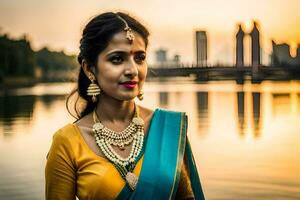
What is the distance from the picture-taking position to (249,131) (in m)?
20.8

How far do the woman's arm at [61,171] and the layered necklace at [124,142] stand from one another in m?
0.10

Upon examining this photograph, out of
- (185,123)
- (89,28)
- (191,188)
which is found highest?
(89,28)

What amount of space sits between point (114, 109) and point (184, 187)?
320 millimetres

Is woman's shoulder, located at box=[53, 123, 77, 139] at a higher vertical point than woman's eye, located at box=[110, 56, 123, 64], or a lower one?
lower

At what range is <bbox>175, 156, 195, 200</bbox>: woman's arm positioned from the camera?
2100mm

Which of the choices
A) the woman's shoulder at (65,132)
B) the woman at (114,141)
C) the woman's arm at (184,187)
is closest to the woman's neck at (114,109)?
the woman at (114,141)

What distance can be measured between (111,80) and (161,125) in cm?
25

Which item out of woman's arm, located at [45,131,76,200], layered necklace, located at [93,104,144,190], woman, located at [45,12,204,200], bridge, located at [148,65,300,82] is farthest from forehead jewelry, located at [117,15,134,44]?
bridge, located at [148,65,300,82]

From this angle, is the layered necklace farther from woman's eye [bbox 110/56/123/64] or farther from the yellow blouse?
woman's eye [bbox 110/56/123/64]

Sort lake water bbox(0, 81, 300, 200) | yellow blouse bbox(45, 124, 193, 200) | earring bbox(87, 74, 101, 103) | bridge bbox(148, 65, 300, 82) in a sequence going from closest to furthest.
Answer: yellow blouse bbox(45, 124, 193, 200) < earring bbox(87, 74, 101, 103) < lake water bbox(0, 81, 300, 200) < bridge bbox(148, 65, 300, 82)

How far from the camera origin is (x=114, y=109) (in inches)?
82.0

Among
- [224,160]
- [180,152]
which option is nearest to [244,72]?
[224,160]

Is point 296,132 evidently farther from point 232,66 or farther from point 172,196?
point 232,66

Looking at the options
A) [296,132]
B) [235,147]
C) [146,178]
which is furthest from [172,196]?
[296,132]
